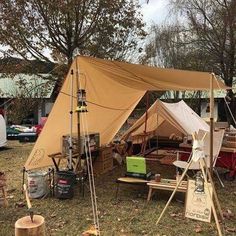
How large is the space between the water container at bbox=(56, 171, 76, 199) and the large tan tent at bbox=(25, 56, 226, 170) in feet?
3.00

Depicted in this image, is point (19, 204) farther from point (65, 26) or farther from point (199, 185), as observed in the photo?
point (65, 26)

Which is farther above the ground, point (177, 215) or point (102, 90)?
point (102, 90)

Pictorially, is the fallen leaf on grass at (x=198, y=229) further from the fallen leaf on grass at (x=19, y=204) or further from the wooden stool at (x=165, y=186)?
the fallen leaf on grass at (x=19, y=204)

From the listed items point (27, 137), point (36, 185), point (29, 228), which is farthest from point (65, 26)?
point (29, 228)

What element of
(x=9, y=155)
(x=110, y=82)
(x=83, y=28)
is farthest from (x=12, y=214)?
(x=83, y=28)

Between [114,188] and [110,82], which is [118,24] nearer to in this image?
[110,82]

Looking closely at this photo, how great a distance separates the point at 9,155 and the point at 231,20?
1109 centimetres

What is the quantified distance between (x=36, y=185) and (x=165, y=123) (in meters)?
5.87

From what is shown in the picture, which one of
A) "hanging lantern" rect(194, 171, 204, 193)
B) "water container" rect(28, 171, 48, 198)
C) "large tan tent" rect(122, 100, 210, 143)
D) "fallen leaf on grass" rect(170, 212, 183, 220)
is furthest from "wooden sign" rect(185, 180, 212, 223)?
"large tan tent" rect(122, 100, 210, 143)

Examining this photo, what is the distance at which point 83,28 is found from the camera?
14227mm

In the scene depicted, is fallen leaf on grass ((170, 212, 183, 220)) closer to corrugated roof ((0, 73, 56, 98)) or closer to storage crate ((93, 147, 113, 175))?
storage crate ((93, 147, 113, 175))

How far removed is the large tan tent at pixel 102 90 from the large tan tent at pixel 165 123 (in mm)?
803

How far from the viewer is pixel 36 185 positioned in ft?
20.5

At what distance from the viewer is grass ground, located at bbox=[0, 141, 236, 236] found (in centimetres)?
Answer: 481
